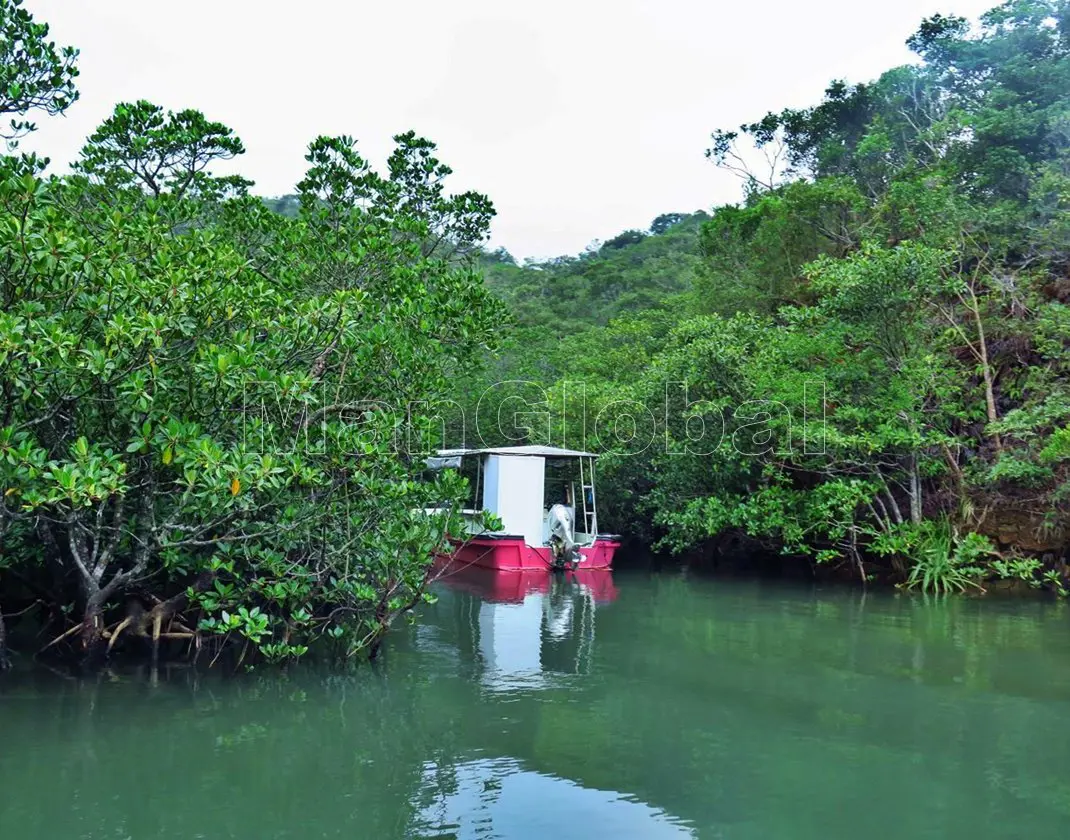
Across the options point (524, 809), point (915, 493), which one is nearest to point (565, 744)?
point (524, 809)

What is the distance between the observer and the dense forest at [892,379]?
1350cm

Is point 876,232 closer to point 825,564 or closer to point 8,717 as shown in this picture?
point 825,564

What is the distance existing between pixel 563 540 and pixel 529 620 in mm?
4670

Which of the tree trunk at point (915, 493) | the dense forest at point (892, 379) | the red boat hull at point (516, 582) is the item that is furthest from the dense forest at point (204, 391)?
the tree trunk at point (915, 493)

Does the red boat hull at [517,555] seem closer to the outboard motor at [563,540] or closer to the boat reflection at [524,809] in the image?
the outboard motor at [563,540]

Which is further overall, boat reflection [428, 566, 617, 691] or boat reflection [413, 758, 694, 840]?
boat reflection [428, 566, 617, 691]

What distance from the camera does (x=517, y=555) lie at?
1552 centimetres

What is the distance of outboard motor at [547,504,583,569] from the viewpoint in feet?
51.1

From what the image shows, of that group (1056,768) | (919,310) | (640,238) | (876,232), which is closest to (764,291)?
(876,232)

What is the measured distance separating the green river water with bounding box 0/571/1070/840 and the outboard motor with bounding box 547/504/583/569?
18.9 feet

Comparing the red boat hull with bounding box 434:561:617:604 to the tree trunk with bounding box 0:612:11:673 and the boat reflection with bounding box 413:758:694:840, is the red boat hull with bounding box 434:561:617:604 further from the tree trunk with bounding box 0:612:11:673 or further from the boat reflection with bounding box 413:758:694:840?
the boat reflection with bounding box 413:758:694:840

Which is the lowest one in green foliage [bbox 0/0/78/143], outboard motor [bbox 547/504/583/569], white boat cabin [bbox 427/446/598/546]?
outboard motor [bbox 547/504/583/569]

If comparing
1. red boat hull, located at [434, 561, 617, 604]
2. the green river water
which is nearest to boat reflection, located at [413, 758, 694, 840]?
the green river water

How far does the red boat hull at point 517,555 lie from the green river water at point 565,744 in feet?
18.2
